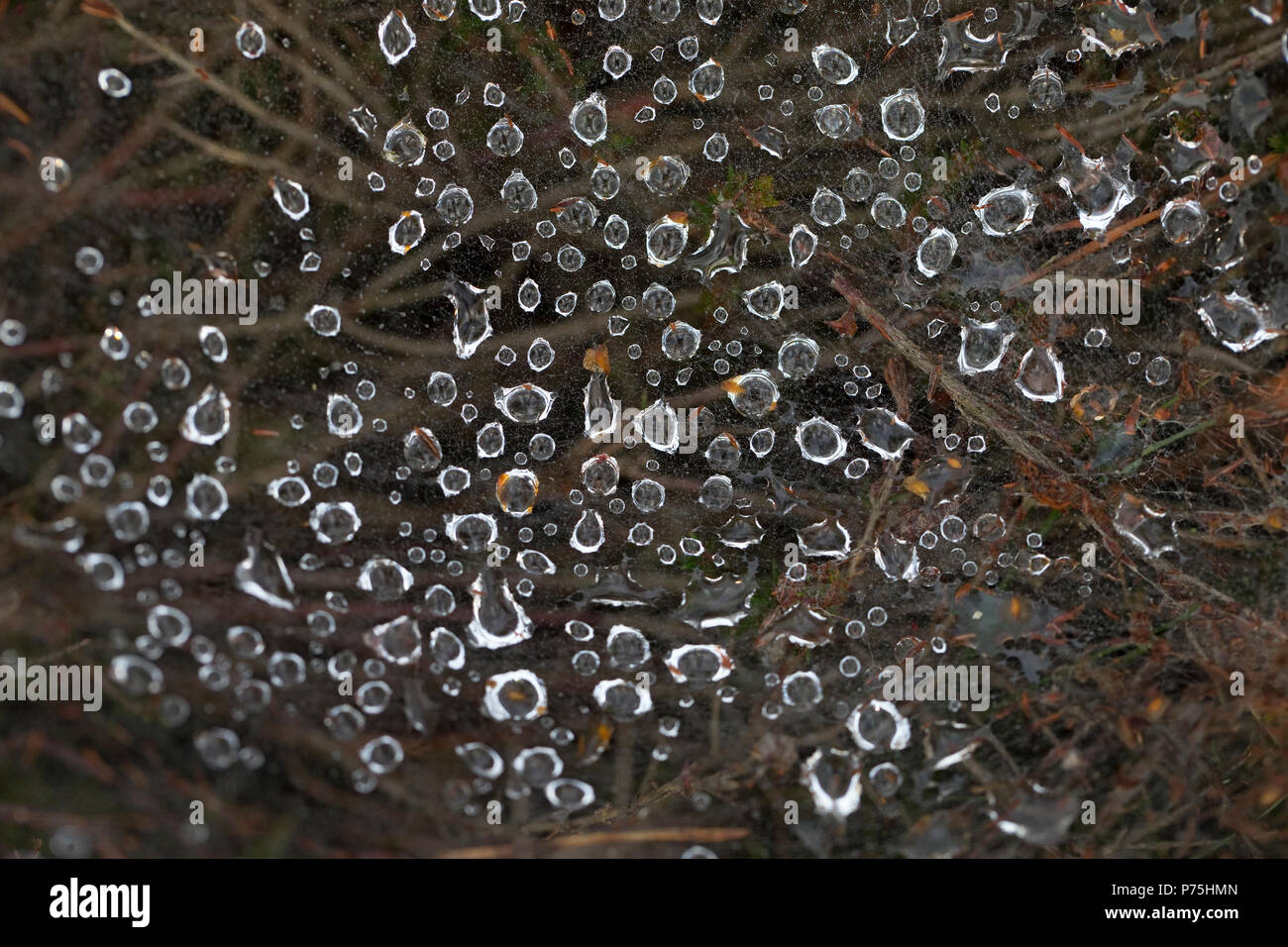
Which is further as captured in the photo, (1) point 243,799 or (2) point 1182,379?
(1) point 243,799

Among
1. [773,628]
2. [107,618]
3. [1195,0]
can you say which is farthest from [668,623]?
[1195,0]

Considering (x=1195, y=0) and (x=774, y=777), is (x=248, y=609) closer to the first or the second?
(x=774, y=777)

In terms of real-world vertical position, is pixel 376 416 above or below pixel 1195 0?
below
